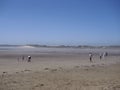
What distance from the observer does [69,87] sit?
13.2 meters

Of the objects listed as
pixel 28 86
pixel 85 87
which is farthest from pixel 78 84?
pixel 28 86

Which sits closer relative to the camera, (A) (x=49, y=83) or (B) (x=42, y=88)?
(B) (x=42, y=88)

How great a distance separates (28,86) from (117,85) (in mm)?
4925

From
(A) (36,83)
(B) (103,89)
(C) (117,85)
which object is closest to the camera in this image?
(B) (103,89)

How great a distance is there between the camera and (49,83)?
567 inches

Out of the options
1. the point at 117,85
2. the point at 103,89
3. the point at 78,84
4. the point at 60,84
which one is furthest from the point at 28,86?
→ the point at 117,85

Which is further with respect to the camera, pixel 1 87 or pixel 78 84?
pixel 78 84

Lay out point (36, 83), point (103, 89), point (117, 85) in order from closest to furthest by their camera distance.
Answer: point (103, 89) < point (117, 85) < point (36, 83)

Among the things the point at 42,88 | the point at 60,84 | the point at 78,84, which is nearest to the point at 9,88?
the point at 42,88

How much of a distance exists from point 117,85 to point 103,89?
1229mm

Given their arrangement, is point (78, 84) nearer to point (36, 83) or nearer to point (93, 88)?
point (93, 88)

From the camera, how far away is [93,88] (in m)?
13.0

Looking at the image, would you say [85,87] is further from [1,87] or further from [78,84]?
[1,87]

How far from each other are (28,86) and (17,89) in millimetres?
884
